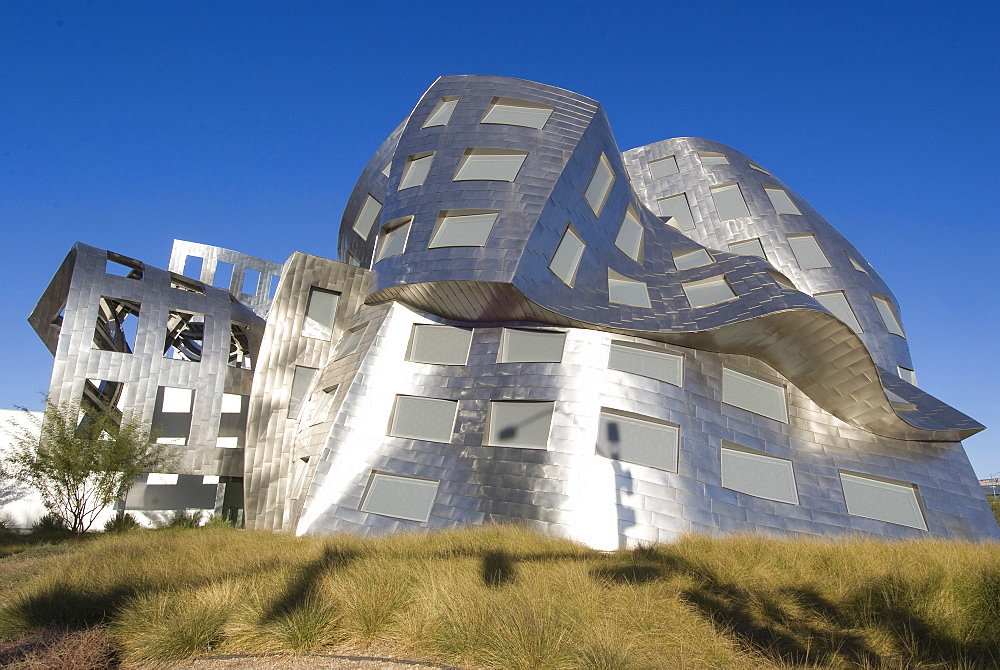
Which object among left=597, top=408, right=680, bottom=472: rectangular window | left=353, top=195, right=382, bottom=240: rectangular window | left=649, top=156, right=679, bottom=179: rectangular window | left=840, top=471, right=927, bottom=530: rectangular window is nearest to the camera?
left=597, top=408, right=680, bottom=472: rectangular window

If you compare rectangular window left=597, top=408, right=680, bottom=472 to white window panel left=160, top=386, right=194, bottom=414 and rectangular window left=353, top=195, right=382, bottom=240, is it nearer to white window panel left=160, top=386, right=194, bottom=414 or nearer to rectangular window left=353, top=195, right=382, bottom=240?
rectangular window left=353, top=195, right=382, bottom=240

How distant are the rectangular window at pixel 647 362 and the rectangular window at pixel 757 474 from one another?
7.11ft

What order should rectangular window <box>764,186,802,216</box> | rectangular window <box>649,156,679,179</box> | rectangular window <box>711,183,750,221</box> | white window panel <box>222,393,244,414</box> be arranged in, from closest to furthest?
white window panel <box>222,393,244,414</box> → rectangular window <box>711,183,750,221</box> → rectangular window <box>764,186,802,216</box> → rectangular window <box>649,156,679,179</box>

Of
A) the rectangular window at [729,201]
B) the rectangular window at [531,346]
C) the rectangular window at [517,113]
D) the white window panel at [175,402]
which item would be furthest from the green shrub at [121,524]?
the rectangular window at [729,201]

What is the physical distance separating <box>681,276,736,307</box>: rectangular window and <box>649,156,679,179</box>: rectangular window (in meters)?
12.2

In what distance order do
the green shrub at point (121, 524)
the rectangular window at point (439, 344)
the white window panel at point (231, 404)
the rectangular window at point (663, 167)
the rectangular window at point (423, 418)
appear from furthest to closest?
the rectangular window at point (663, 167) → the white window panel at point (231, 404) → the green shrub at point (121, 524) → the rectangular window at point (439, 344) → the rectangular window at point (423, 418)

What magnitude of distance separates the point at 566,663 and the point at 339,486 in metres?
Result: 11.4

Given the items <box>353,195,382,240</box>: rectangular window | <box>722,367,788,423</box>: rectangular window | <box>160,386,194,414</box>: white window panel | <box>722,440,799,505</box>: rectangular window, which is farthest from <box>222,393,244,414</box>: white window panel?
<box>722,440,799,505</box>: rectangular window

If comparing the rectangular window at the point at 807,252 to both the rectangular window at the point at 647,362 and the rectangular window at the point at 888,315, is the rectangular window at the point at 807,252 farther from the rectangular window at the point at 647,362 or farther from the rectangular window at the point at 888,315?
the rectangular window at the point at 647,362

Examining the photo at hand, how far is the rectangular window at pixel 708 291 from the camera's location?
19.1 meters

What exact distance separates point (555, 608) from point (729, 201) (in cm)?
2512

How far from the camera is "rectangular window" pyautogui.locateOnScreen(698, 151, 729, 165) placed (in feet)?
98.2

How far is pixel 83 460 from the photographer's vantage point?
1814cm

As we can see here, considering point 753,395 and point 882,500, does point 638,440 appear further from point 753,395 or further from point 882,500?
point 882,500
